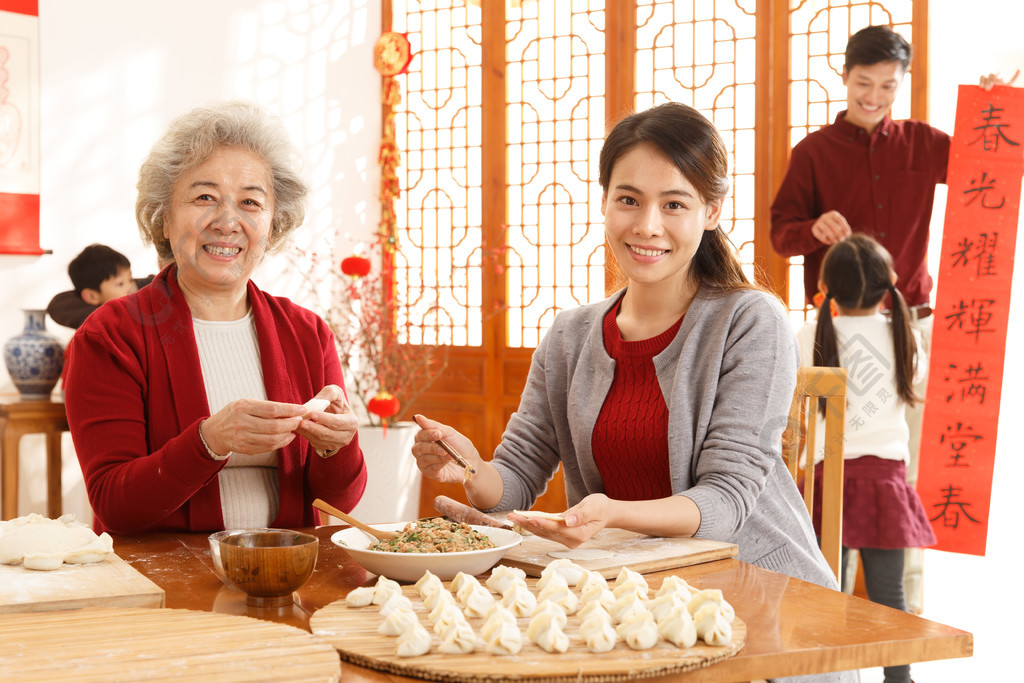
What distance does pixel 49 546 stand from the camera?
1.26 meters

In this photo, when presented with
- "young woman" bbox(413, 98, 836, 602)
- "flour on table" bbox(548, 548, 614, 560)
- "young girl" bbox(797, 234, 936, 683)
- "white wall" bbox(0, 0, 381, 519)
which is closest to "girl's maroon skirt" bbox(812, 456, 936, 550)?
"young girl" bbox(797, 234, 936, 683)

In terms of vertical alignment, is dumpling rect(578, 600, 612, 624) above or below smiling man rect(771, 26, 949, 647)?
below

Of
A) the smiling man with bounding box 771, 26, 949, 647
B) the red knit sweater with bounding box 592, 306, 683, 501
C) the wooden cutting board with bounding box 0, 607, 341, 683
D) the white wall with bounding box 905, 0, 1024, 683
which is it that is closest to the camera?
the wooden cutting board with bounding box 0, 607, 341, 683

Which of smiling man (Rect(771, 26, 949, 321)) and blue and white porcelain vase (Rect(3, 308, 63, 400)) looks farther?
blue and white porcelain vase (Rect(3, 308, 63, 400))

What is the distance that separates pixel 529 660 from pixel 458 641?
69 mm

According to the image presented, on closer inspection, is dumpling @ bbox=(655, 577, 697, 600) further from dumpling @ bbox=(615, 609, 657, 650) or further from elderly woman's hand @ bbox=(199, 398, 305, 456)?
elderly woman's hand @ bbox=(199, 398, 305, 456)

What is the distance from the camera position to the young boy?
149 inches

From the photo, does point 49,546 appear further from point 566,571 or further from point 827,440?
point 827,440

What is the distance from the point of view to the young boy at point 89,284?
3.79 m

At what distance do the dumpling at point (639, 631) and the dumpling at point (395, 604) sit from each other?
0.72 ft

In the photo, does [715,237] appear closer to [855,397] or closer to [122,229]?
[855,397]

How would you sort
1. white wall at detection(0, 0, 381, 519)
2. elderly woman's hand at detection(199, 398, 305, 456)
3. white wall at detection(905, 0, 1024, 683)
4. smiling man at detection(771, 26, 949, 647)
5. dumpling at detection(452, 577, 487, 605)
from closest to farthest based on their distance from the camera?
1. dumpling at detection(452, 577, 487, 605)
2. elderly woman's hand at detection(199, 398, 305, 456)
3. smiling man at detection(771, 26, 949, 647)
4. white wall at detection(905, 0, 1024, 683)
5. white wall at detection(0, 0, 381, 519)

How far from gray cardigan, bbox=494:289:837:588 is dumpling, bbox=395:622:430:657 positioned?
0.65m

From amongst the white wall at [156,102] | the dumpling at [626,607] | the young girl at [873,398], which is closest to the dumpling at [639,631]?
the dumpling at [626,607]
